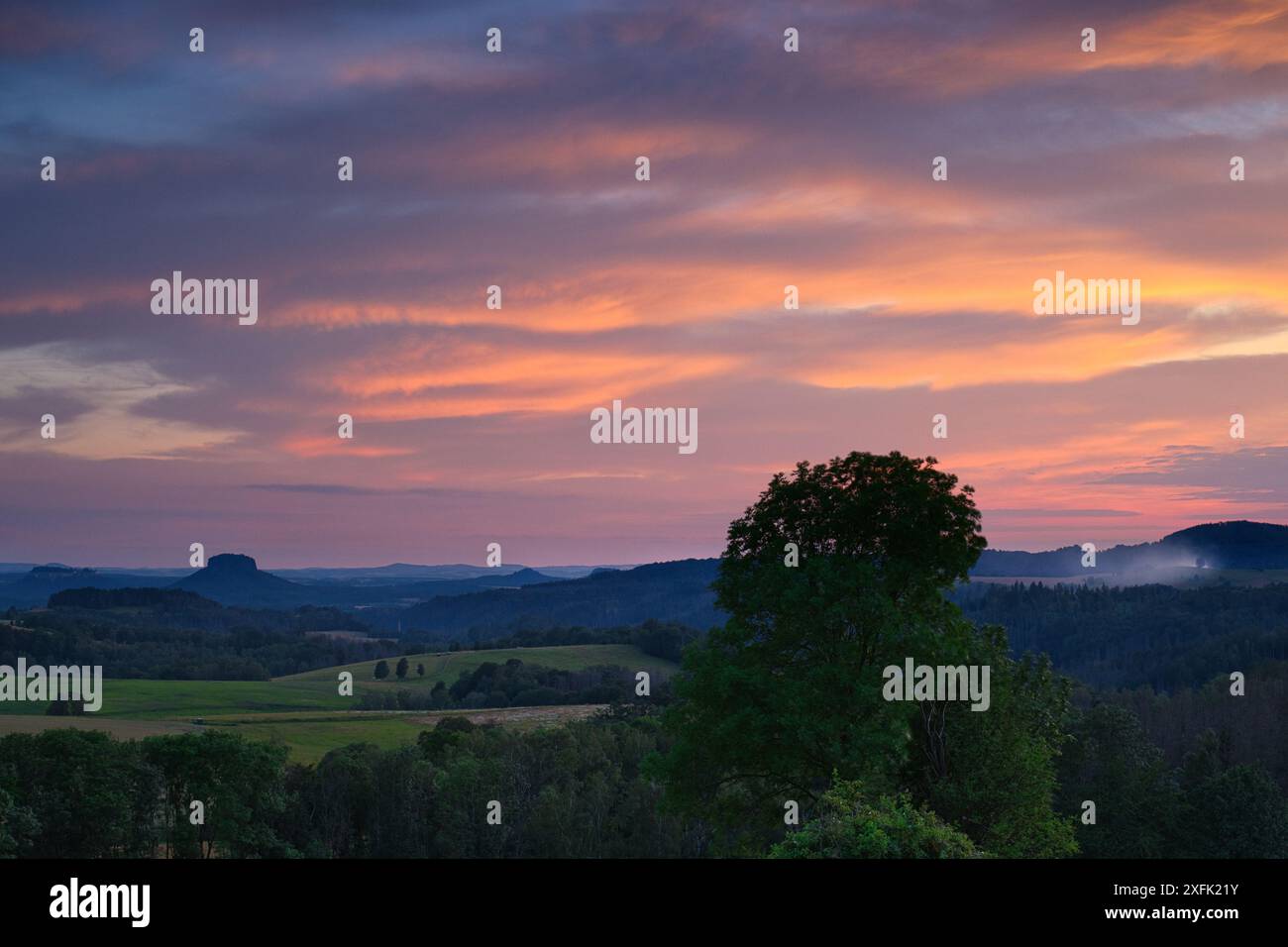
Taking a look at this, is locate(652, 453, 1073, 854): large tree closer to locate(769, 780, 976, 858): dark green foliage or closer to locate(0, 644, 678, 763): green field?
locate(769, 780, 976, 858): dark green foliage

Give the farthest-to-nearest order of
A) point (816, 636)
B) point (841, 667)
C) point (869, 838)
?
point (816, 636)
point (841, 667)
point (869, 838)

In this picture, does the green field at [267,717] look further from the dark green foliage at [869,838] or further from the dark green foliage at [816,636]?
the dark green foliage at [869,838]

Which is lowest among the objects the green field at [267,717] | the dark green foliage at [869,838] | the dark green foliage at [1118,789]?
the green field at [267,717]

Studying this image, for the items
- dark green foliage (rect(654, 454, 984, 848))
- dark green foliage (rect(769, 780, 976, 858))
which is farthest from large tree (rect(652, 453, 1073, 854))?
Answer: dark green foliage (rect(769, 780, 976, 858))

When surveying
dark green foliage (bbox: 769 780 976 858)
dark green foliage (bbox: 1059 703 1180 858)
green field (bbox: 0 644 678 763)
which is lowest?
green field (bbox: 0 644 678 763)

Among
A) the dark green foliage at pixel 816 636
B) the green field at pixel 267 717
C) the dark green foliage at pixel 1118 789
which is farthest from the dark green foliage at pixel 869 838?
the green field at pixel 267 717

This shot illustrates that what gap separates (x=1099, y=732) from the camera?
77562 millimetres

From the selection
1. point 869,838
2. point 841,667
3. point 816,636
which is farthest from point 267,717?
point 869,838

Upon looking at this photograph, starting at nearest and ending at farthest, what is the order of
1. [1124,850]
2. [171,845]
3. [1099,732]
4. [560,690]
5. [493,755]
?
[1124,850]
[1099,732]
[171,845]
[493,755]
[560,690]

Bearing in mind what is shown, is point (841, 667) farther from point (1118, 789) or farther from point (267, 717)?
point (267, 717)
